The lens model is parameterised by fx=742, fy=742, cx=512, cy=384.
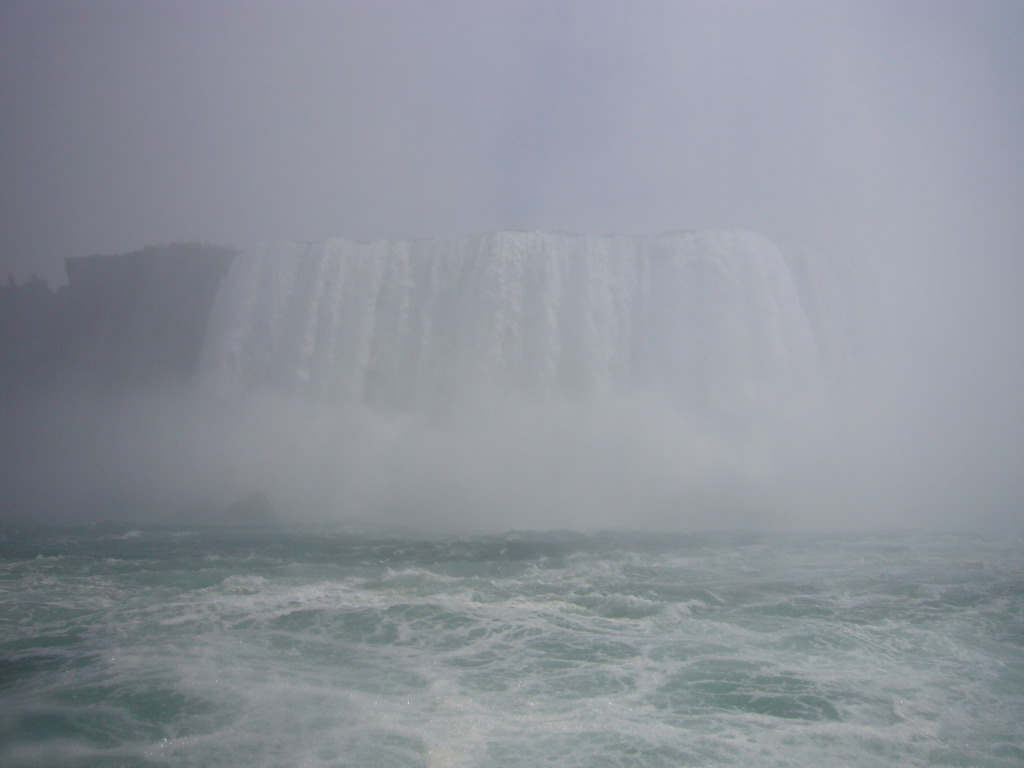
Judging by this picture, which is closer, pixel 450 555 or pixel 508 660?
pixel 508 660

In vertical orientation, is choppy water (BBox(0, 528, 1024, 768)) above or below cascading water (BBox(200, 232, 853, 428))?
below

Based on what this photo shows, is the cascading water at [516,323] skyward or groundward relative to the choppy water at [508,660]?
skyward

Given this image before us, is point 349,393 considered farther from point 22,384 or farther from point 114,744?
point 114,744

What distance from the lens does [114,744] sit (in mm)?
4004

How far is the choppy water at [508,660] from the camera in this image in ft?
13.3

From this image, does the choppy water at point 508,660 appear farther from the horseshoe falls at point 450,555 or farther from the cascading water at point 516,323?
the cascading water at point 516,323

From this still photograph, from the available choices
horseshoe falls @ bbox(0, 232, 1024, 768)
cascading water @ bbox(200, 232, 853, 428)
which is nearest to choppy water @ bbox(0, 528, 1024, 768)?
horseshoe falls @ bbox(0, 232, 1024, 768)

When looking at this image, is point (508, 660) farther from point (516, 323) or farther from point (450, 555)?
point (516, 323)

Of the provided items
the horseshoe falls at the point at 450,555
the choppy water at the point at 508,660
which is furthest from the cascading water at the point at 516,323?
the choppy water at the point at 508,660

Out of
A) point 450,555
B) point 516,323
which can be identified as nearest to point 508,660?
point 450,555

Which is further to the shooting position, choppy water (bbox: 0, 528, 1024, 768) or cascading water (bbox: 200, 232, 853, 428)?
cascading water (bbox: 200, 232, 853, 428)

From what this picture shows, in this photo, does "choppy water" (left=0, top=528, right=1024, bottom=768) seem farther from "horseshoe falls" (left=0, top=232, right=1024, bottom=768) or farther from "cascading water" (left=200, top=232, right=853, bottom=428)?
"cascading water" (left=200, top=232, right=853, bottom=428)

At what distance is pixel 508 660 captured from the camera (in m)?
5.35

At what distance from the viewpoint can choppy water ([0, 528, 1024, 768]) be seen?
13.3 ft
